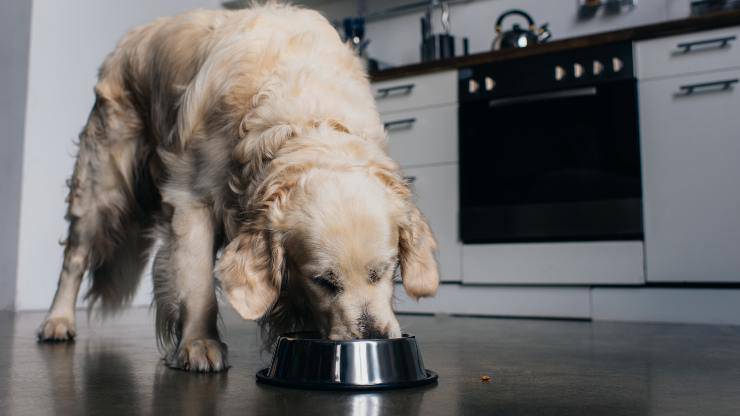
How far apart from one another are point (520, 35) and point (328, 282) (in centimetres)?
313

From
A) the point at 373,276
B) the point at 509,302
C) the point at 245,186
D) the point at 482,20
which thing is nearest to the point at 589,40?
the point at 482,20

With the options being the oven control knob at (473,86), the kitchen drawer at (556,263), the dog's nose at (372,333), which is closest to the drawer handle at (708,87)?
the kitchen drawer at (556,263)

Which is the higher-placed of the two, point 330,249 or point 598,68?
point 598,68

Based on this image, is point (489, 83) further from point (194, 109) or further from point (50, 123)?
point (50, 123)

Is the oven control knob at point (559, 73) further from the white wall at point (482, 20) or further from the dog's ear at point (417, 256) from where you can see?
the dog's ear at point (417, 256)

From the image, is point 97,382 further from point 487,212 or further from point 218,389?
point 487,212

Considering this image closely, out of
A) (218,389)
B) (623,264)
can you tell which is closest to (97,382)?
(218,389)

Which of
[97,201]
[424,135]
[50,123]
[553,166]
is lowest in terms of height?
[97,201]

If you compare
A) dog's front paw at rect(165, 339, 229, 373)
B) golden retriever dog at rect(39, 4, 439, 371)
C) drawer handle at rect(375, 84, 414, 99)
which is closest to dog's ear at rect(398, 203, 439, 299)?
golden retriever dog at rect(39, 4, 439, 371)

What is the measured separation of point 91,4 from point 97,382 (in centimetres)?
385

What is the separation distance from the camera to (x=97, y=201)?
9.34 feet

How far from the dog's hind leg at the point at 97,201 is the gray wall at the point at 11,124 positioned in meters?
1.93

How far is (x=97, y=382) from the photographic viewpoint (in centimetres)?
179

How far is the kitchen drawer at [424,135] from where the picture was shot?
4.46m
